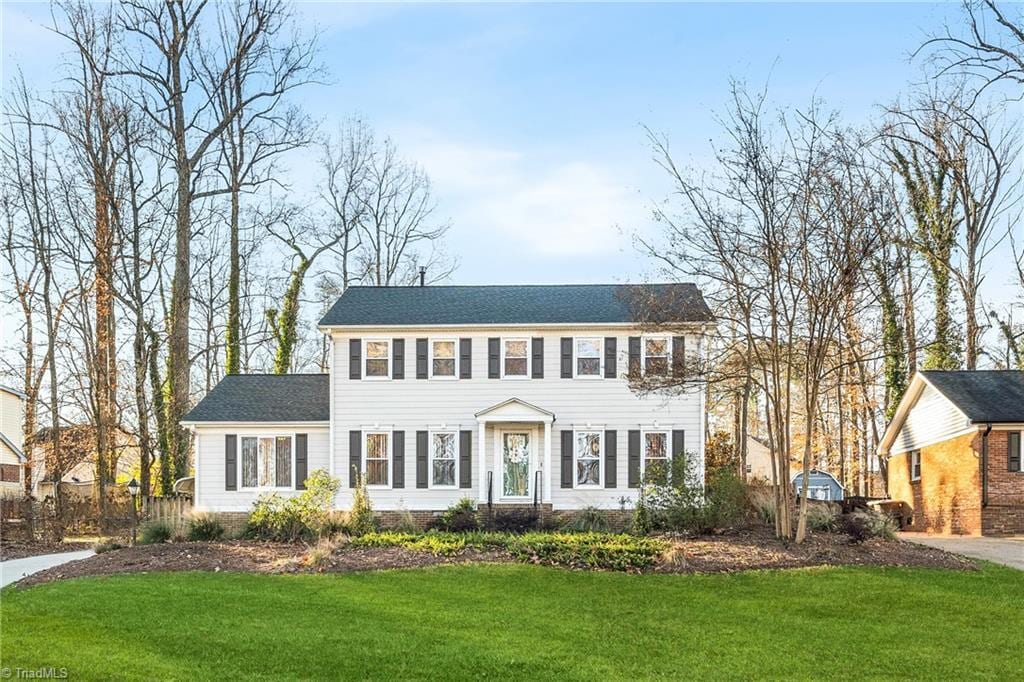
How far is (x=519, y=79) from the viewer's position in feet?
59.0

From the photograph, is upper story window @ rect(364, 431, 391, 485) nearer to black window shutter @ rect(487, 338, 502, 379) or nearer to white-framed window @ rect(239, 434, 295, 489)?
white-framed window @ rect(239, 434, 295, 489)

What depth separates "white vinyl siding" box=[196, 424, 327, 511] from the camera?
25094 mm

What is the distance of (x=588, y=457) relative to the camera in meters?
24.8

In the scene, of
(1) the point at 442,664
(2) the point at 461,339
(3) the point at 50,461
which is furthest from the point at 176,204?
(1) the point at 442,664

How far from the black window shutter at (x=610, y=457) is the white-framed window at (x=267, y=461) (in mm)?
7728

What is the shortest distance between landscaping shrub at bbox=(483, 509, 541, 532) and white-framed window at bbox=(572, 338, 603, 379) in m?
4.02

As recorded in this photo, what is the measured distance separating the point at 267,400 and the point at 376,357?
333 centimetres

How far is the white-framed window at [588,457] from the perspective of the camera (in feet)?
80.9

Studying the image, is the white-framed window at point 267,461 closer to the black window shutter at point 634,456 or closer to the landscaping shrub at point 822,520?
the black window shutter at point 634,456

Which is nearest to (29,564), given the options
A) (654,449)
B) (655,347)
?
(654,449)

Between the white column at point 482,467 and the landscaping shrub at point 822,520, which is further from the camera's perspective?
the white column at point 482,467

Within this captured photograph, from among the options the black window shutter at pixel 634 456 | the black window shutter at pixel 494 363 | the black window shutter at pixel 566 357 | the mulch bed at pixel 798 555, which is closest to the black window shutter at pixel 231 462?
the black window shutter at pixel 494 363

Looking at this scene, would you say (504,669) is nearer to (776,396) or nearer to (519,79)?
(776,396)

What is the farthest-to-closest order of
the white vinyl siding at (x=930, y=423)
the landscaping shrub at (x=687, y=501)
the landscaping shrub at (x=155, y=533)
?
the white vinyl siding at (x=930, y=423), the landscaping shrub at (x=155, y=533), the landscaping shrub at (x=687, y=501)
